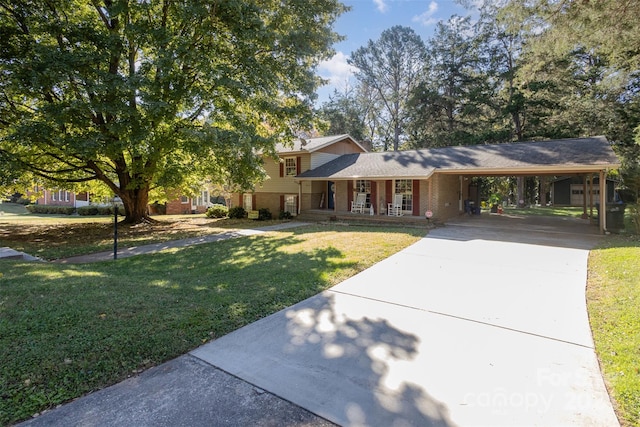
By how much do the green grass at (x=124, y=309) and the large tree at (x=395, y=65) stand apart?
94.3 ft

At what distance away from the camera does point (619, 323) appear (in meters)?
4.23

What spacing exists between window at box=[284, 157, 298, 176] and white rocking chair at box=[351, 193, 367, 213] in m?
4.78

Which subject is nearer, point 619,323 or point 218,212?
point 619,323

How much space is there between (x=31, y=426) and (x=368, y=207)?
54.6 feet

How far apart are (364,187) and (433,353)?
1523cm

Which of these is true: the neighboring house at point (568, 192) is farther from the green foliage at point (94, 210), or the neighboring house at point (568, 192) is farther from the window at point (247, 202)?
the green foliage at point (94, 210)

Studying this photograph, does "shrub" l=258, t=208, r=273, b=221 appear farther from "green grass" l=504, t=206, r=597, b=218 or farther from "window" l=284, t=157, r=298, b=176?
Answer: "green grass" l=504, t=206, r=597, b=218

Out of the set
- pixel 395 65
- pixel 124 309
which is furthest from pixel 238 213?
pixel 395 65

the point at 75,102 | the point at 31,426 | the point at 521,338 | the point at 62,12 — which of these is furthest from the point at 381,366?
the point at 62,12

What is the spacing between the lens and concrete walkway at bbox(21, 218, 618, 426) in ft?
8.82

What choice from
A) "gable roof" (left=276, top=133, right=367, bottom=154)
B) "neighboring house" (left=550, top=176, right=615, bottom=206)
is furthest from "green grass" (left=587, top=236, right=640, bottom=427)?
"neighboring house" (left=550, top=176, right=615, bottom=206)

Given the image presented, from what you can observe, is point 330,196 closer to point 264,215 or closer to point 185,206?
point 264,215

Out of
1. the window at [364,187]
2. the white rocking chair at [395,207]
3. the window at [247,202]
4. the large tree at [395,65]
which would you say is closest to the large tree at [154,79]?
the window at [364,187]

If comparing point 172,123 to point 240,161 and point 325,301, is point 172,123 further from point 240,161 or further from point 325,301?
point 325,301
